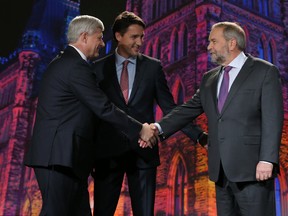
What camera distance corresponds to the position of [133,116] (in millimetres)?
3236

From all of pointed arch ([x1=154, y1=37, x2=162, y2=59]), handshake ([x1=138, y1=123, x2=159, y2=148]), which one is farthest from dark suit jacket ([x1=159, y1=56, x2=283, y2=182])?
pointed arch ([x1=154, y1=37, x2=162, y2=59])

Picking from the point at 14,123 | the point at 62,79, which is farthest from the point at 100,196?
the point at 14,123

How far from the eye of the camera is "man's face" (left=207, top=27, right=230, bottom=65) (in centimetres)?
297

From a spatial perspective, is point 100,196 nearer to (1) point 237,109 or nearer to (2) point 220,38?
(1) point 237,109

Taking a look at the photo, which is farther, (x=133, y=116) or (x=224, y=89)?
(x=133, y=116)

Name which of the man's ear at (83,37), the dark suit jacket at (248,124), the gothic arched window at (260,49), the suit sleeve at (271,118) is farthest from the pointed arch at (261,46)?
the man's ear at (83,37)

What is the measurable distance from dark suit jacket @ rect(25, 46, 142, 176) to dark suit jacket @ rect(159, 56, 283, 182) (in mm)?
609

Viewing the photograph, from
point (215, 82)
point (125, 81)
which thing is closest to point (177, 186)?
point (125, 81)

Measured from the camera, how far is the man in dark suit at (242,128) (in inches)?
104

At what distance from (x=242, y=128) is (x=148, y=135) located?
70cm

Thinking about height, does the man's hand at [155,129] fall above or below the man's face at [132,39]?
below

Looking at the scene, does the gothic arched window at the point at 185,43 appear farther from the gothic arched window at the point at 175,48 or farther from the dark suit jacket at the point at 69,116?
the dark suit jacket at the point at 69,116

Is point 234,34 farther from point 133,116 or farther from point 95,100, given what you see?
point 95,100

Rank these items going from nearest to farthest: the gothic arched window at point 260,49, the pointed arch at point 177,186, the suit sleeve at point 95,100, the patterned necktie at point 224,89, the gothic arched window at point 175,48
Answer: the suit sleeve at point 95,100 < the patterned necktie at point 224,89 < the pointed arch at point 177,186 < the gothic arched window at point 260,49 < the gothic arched window at point 175,48
